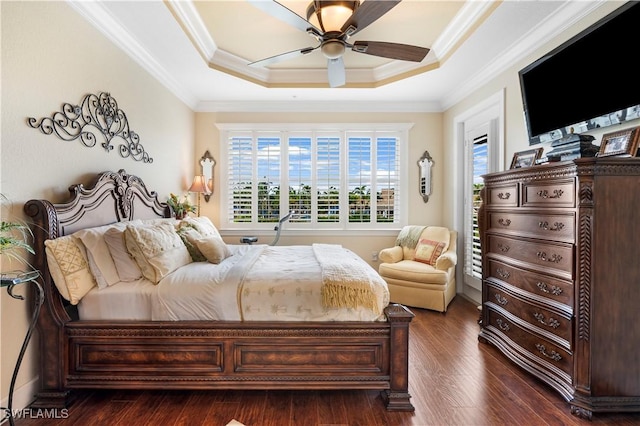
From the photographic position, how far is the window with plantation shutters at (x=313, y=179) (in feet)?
15.1

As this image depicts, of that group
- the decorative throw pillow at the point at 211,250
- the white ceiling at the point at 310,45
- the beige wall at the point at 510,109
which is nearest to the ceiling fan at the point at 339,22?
the white ceiling at the point at 310,45

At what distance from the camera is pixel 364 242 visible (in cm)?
460

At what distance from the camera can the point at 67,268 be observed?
72.4 inches

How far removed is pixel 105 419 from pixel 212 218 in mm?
3074

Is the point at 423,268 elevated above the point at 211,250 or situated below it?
below

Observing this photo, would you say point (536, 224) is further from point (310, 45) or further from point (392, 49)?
point (310, 45)

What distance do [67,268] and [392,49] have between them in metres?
2.74

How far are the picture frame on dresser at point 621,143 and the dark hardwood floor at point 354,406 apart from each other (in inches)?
62.8

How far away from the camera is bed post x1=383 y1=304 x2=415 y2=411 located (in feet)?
6.09

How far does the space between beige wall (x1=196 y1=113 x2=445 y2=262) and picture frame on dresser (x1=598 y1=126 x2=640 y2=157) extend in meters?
2.56

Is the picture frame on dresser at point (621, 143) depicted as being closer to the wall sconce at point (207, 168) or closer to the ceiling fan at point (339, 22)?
the ceiling fan at point (339, 22)

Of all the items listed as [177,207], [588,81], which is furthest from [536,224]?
[177,207]

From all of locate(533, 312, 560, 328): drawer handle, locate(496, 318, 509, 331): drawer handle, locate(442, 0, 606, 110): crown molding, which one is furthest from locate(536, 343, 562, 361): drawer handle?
locate(442, 0, 606, 110): crown molding

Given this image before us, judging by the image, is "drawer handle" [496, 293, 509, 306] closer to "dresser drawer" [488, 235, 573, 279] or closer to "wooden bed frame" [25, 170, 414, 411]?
"dresser drawer" [488, 235, 573, 279]
